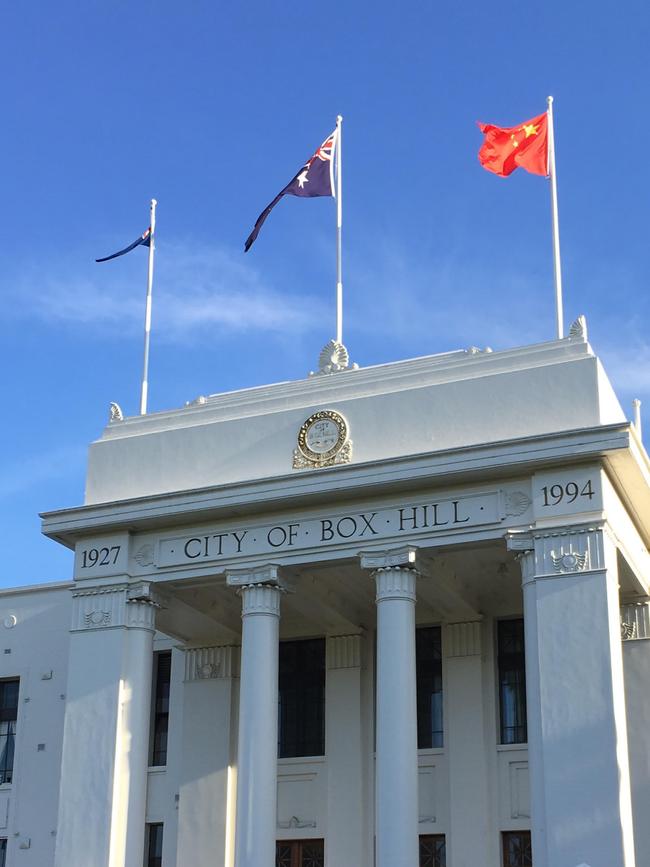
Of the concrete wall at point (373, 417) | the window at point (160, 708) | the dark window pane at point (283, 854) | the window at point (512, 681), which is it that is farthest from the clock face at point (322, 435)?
the dark window pane at point (283, 854)

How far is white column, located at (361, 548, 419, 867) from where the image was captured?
2666 centimetres

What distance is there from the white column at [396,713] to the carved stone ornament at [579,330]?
17.9 ft

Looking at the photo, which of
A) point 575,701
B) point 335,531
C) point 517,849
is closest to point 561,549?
point 575,701

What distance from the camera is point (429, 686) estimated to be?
3231 cm

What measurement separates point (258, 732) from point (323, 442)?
6.11m

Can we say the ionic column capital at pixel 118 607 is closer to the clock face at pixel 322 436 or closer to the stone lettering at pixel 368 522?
the clock face at pixel 322 436

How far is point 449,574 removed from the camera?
30125 millimetres

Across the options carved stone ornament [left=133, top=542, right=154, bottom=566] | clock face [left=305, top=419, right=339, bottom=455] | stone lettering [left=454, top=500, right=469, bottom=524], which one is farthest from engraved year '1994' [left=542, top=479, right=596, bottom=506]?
carved stone ornament [left=133, top=542, right=154, bottom=566]

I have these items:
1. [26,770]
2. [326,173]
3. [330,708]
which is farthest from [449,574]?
[26,770]

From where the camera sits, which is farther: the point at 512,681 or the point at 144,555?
the point at 512,681

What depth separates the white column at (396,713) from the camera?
26.7m

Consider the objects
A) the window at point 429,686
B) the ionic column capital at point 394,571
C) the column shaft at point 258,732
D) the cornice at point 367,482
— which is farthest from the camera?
the window at point 429,686

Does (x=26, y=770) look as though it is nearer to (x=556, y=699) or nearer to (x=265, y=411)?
(x=265, y=411)

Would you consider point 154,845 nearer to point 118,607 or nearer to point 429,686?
point 118,607
